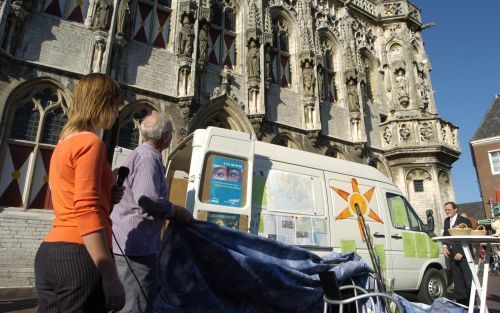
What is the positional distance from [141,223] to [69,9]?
9157 mm

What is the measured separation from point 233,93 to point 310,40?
4.57m

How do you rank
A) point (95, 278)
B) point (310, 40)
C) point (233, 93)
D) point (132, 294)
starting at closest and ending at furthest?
point (95, 278) < point (132, 294) < point (233, 93) < point (310, 40)

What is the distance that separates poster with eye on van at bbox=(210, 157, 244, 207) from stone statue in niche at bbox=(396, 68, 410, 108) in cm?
1366

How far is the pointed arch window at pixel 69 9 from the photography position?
891cm

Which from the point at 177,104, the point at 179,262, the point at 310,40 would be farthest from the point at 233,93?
the point at 179,262

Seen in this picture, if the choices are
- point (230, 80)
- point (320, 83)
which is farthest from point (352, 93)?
point (230, 80)

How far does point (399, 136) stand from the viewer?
576 inches

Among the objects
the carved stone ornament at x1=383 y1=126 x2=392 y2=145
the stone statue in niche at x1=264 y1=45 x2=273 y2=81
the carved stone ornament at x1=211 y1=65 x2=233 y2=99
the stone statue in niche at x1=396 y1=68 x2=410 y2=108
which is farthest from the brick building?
the carved stone ornament at x1=211 y1=65 x2=233 y2=99

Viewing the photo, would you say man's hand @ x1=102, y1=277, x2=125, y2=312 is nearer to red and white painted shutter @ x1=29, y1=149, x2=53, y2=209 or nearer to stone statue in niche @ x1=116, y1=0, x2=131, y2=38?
red and white painted shutter @ x1=29, y1=149, x2=53, y2=209

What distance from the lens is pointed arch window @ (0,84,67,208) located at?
7.46 meters

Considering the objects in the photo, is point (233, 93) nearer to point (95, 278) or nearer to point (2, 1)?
point (2, 1)

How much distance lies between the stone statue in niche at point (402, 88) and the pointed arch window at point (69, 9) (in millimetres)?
13319

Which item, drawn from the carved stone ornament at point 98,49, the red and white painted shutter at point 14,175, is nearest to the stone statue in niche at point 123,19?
the carved stone ornament at point 98,49

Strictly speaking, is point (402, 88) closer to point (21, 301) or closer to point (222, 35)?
point (222, 35)
